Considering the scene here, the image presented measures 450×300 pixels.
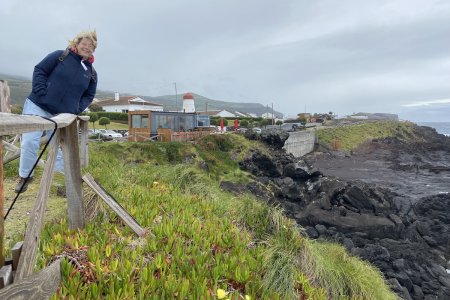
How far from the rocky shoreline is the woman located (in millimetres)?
8788

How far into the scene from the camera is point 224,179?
2398cm

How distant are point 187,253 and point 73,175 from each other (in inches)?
59.0

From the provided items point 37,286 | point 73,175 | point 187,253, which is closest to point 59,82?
point 73,175

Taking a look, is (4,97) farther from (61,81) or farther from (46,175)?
(46,175)

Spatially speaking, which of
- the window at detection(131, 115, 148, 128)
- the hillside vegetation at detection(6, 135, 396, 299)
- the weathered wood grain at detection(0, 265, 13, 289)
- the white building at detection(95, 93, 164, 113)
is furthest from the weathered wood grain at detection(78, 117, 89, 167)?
the white building at detection(95, 93, 164, 113)

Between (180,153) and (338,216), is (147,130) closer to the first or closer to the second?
(180,153)

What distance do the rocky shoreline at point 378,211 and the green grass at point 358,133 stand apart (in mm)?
16610

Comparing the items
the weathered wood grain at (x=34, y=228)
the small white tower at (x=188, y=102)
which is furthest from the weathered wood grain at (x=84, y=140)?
the small white tower at (x=188, y=102)

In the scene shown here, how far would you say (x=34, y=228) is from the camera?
9.10 ft

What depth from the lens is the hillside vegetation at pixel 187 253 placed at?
10.1 feet

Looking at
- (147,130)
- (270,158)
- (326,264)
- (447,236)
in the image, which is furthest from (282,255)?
(270,158)

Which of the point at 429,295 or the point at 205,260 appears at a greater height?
the point at 205,260

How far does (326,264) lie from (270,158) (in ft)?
80.4

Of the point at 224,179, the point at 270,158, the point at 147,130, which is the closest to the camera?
the point at 224,179
